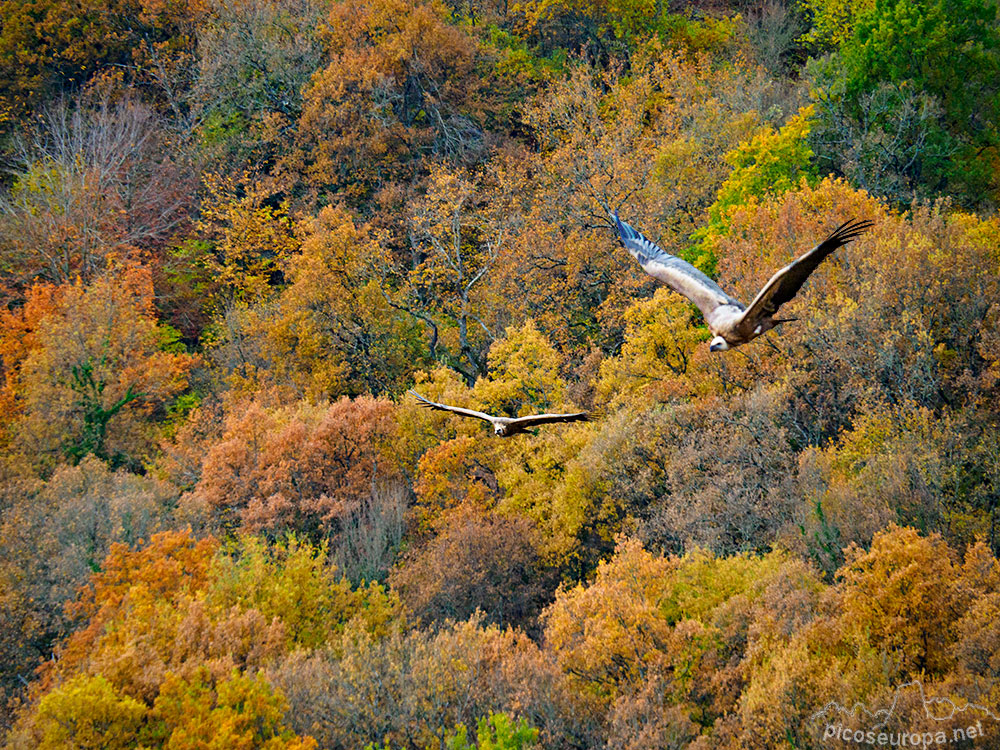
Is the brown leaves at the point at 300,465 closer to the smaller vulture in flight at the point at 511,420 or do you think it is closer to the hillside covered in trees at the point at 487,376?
the hillside covered in trees at the point at 487,376

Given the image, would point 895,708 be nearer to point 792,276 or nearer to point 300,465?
point 792,276

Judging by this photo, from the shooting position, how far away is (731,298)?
13414mm

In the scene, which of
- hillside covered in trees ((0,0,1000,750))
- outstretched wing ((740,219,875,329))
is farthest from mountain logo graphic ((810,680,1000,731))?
outstretched wing ((740,219,875,329))

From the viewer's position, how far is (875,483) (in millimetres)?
30406

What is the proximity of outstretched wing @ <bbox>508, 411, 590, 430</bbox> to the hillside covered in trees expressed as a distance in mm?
12815

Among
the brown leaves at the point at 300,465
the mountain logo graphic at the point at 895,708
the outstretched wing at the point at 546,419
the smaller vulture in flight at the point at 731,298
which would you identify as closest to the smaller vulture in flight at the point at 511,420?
the outstretched wing at the point at 546,419

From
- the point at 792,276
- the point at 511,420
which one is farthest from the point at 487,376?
the point at 792,276

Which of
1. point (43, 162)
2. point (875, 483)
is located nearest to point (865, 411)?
point (875, 483)

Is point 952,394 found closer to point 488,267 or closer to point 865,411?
point 865,411

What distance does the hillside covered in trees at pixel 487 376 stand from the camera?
90.0 feet

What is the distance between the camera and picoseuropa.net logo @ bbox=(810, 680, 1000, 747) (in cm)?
2142

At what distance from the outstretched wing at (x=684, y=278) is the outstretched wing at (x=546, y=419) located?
6.88ft

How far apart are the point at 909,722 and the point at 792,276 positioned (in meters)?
14.9

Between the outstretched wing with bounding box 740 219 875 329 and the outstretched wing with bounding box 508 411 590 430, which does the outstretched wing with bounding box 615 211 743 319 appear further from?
the outstretched wing with bounding box 508 411 590 430
